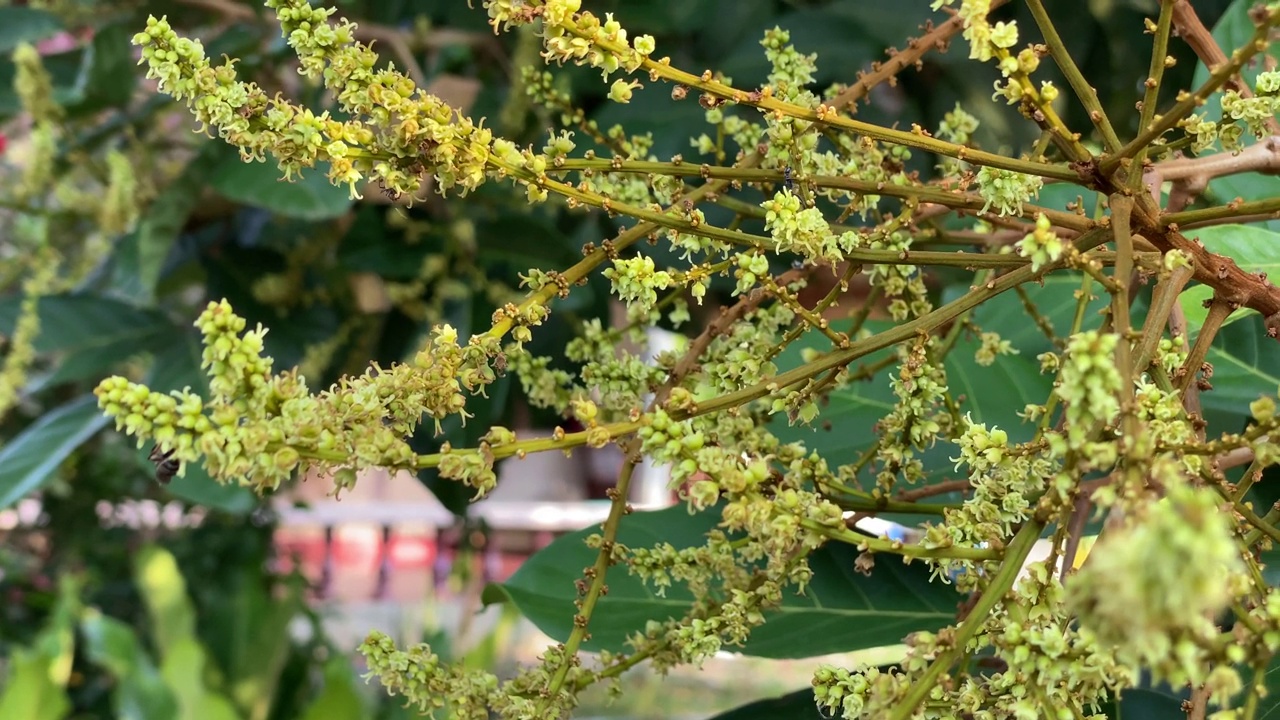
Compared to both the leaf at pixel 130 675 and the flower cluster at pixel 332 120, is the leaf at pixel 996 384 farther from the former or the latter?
the leaf at pixel 130 675

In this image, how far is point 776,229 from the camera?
325 millimetres

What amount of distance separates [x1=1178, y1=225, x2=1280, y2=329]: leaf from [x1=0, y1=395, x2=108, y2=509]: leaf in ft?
2.68

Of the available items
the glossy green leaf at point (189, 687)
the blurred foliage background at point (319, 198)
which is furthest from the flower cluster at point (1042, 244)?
the glossy green leaf at point (189, 687)

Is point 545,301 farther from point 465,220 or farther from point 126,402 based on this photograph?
point 465,220

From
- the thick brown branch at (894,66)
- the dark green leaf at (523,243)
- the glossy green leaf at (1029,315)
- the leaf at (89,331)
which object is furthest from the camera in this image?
the leaf at (89,331)

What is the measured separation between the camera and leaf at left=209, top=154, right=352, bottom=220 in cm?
81

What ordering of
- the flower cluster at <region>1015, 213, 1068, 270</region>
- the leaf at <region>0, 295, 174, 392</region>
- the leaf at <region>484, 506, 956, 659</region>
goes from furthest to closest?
the leaf at <region>0, 295, 174, 392</region>, the leaf at <region>484, 506, 956, 659</region>, the flower cluster at <region>1015, 213, 1068, 270</region>

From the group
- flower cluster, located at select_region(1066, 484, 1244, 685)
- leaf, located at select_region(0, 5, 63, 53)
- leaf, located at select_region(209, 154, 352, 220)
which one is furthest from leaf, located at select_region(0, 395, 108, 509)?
flower cluster, located at select_region(1066, 484, 1244, 685)

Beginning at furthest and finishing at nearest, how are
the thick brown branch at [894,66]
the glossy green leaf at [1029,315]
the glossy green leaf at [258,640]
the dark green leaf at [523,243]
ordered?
the glossy green leaf at [258,640] → the dark green leaf at [523,243] → the glossy green leaf at [1029,315] → the thick brown branch at [894,66]

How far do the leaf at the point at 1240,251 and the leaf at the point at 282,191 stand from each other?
566mm

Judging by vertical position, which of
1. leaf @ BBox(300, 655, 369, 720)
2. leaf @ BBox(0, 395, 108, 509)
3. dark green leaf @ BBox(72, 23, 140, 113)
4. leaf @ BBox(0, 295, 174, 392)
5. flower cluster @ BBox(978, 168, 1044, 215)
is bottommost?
leaf @ BBox(300, 655, 369, 720)

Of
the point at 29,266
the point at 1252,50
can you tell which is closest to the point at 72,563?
the point at 29,266

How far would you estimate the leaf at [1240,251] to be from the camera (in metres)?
0.47

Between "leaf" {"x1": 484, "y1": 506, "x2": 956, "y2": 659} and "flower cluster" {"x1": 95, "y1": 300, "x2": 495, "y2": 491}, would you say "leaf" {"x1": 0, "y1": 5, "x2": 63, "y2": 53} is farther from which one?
"flower cluster" {"x1": 95, "y1": 300, "x2": 495, "y2": 491}
